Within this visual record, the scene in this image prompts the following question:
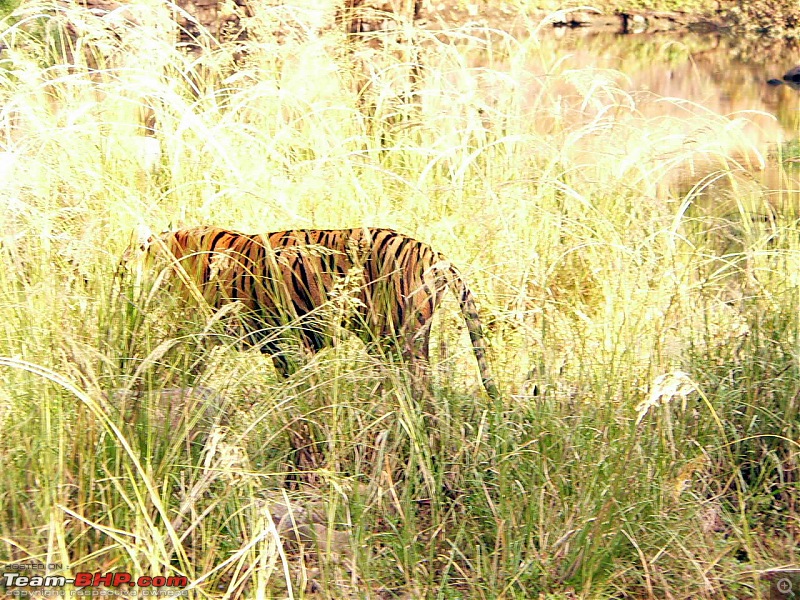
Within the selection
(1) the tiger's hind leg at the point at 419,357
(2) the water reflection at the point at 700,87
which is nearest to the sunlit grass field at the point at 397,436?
(1) the tiger's hind leg at the point at 419,357

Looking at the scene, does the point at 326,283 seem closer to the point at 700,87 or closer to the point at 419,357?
the point at 419,357

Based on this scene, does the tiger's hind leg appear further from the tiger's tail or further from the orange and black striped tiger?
the tiger's tail

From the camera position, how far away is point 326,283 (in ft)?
8.30

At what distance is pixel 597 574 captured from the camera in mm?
1954

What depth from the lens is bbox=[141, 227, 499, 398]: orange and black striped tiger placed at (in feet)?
7.80

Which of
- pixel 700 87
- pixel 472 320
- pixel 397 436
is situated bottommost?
pixel 397 436

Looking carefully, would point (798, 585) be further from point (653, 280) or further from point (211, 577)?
point (211, 577)

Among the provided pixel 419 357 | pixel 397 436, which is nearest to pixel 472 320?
pixel 419 357

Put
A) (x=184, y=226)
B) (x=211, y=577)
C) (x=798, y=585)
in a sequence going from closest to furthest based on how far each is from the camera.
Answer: (x=211, y=577), (x=798, y=585), (x=184, y=226)

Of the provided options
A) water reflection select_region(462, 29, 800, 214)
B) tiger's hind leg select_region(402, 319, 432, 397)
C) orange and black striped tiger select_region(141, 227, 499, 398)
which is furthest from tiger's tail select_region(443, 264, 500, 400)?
water reflection select_region(462, 29, 800, 214)

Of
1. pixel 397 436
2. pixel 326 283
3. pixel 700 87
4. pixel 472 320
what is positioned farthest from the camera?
pixel 700 87

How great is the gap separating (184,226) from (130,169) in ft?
1.32

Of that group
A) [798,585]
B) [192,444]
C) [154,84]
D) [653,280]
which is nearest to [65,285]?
[192,444]

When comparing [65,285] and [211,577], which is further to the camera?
[65,285]
